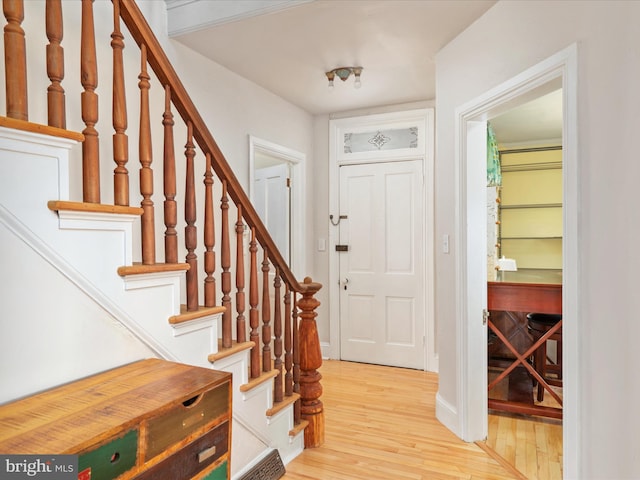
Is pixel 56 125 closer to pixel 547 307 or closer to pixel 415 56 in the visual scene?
pixel 415 56

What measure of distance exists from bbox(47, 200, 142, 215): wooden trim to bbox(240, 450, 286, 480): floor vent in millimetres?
1371

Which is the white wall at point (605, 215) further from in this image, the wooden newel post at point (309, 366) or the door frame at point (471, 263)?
the wooden newel post at point (309, 366)

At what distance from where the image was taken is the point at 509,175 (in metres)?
5.30

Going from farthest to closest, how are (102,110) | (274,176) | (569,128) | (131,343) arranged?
(274,176) → (102,110) → (569,128) → (131,343)

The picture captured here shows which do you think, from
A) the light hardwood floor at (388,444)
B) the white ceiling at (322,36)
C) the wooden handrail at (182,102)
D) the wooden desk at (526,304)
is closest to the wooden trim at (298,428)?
the light hardwood floor at (388,444)

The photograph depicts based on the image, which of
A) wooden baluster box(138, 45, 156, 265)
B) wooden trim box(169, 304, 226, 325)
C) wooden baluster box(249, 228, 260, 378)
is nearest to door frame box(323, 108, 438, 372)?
wooden baluster box(249, 228, 260, 378)

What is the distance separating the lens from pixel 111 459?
3.17 feet

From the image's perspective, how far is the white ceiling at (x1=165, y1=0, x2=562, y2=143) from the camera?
2316mm

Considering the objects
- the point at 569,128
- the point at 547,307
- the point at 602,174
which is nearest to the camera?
the point at 602,174

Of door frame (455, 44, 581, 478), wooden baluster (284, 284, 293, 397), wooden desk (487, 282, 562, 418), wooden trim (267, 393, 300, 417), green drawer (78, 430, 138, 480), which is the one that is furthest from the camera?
wooden desk (487, 282, 562, 418)

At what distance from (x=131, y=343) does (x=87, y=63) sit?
926 mm

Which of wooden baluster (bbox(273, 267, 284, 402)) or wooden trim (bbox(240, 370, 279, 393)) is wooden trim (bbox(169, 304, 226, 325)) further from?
wooden baluster (bbox(273, 267, 284, 402))

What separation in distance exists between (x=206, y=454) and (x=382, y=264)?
3.05 meters

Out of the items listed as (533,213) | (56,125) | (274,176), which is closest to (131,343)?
(56,125)
